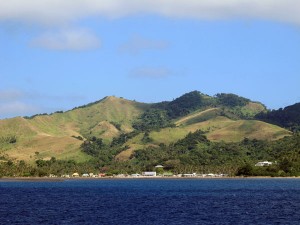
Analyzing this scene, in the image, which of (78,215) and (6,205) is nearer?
(78,215)

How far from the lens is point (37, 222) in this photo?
105562mm

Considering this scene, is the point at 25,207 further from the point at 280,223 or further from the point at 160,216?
the point at 280,223

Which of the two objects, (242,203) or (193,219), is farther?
(242,203)

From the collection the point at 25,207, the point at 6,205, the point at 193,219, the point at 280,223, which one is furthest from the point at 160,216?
the point at 6,205

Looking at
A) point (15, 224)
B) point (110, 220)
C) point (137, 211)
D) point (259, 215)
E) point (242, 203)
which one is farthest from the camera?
point (242, 203)

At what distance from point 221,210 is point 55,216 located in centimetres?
3586

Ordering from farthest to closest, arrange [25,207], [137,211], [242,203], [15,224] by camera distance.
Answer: [242,203], [25,207], [137,211], [15,224]

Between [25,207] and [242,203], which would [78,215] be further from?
[242,203]

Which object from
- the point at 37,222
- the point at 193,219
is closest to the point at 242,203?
the point at 193,219

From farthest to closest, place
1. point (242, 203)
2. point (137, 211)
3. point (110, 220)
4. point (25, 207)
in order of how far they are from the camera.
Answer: point (242, 203) → point (25, 207) → point (137, 211) → point (110, 220)

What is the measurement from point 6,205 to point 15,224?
1801 inches

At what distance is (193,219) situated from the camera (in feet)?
368

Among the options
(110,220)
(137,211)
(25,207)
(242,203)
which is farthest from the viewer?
(242,203)

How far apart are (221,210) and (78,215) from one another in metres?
31.0
